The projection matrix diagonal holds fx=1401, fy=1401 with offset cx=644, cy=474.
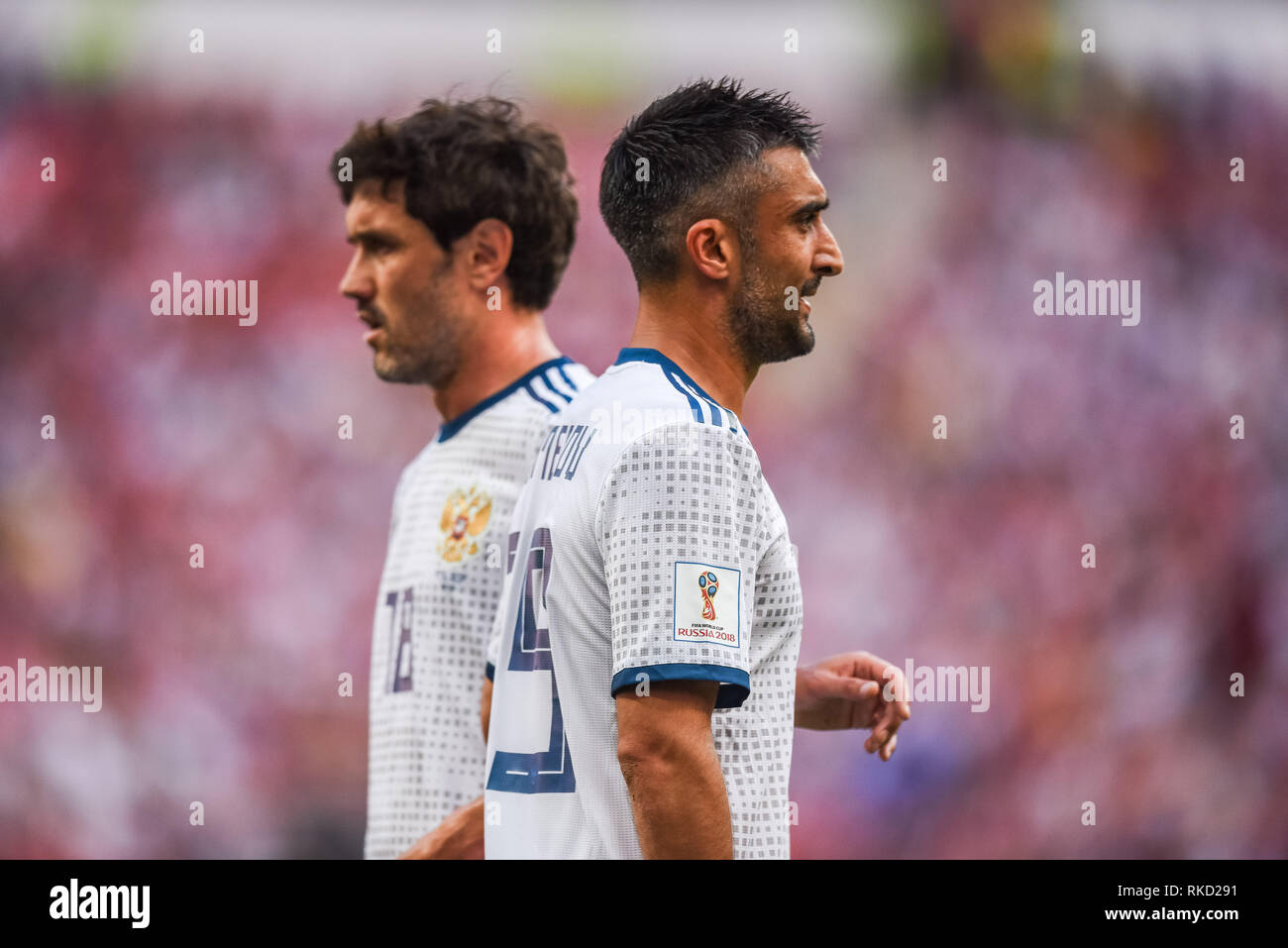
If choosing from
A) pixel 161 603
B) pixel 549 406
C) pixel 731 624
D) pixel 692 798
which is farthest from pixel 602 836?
pixel 161 603

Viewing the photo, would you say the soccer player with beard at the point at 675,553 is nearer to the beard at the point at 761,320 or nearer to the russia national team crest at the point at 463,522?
the beard at the point at 761,320

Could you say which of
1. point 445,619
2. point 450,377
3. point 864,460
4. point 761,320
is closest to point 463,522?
point 445,619

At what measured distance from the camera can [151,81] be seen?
8.61 metres

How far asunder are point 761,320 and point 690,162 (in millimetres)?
310

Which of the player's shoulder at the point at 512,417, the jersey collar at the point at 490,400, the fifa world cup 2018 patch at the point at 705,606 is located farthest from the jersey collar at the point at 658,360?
the jersey collar at the point at 490,400

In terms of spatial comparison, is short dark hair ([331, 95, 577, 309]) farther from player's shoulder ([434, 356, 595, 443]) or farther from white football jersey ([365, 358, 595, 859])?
white football jersey ([365, 358, 595, 859])

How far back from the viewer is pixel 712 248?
246 cm

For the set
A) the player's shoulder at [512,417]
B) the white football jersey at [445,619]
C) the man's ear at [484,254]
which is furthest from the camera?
the man's ear at [484,254]

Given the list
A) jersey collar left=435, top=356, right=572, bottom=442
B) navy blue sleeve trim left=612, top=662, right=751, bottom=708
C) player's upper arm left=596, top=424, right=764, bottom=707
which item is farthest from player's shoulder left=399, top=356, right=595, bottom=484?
navy blue sleeve trim left=612, top=662, right=751, bottom=708

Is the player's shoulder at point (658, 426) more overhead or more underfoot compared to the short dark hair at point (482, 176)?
more underfoot

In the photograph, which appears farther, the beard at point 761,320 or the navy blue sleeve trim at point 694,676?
the beard at point 761,320

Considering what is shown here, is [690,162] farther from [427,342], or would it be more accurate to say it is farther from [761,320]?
[427,342]

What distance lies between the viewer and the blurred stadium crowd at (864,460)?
7875 mm

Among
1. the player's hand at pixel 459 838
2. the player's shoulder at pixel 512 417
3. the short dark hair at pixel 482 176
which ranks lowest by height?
the player's hand at pixel 459 838
